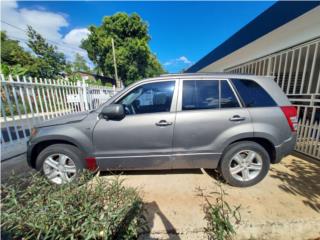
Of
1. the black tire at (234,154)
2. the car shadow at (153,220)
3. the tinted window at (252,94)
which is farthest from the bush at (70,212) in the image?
the tinted window at (252,94)

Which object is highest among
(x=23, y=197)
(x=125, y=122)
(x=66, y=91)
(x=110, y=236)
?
(x=66, y=91)

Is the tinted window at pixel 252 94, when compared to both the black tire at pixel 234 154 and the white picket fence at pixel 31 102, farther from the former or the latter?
the white picket fence at pixel 31 102

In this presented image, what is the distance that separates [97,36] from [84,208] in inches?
1044

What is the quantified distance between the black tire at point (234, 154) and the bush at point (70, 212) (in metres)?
1.55

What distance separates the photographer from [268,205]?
2.20 meters

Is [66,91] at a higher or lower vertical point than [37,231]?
higher

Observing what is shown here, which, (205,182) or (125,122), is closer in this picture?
(125,122)

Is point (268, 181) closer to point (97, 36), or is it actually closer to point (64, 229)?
point (64, 229)

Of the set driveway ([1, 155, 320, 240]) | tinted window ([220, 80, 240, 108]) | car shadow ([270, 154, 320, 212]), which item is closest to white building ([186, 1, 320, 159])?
car shadow ([270, 154, 320, 212])

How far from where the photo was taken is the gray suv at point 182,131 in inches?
96.3

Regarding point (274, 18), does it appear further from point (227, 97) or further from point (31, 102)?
point (31, 102)

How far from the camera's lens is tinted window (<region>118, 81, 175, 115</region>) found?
8.40 feet

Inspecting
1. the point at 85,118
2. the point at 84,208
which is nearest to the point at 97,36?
the point at 85,118

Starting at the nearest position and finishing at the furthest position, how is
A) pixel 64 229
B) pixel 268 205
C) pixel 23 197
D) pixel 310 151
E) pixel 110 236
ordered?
pixel 64 229
pixel 110 236
pixel 23 197
pixel 268 205
pixel 310 151
